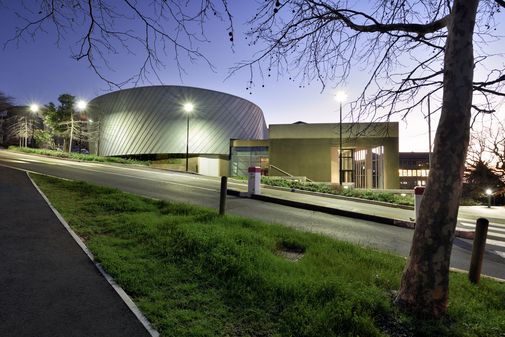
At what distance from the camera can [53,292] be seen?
12.6ft

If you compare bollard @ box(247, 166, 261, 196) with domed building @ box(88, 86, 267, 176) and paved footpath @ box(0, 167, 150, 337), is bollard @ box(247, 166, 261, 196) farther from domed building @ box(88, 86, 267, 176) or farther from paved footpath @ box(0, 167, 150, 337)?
domed building @ box(88, 86, 267, 176)

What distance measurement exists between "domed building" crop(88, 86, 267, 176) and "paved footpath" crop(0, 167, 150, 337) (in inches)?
1831

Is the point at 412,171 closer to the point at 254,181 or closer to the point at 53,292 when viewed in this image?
the point at 254,181

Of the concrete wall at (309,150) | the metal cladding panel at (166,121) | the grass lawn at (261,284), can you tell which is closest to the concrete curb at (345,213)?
the grass lawn at (261,284)

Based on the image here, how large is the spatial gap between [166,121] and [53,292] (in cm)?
5472

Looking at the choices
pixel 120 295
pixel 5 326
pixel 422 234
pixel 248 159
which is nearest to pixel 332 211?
pixel 422 234

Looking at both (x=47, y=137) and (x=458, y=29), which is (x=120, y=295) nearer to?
(x=458, y=29)

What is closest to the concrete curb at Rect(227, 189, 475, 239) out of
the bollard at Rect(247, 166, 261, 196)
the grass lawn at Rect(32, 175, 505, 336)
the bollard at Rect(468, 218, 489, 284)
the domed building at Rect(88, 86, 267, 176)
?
the bollard at Rect(247, 166, 261, 196)

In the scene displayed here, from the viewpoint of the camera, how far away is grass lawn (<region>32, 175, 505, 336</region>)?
10.8 feet

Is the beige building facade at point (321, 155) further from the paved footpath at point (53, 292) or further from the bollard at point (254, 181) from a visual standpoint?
the paved footpath at point (53, 292)

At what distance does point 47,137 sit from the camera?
52688 mm

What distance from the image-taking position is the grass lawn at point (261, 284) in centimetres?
330

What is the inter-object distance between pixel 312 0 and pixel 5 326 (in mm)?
5319

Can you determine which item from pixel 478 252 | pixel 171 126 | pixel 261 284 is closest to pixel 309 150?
pixel 171 126
